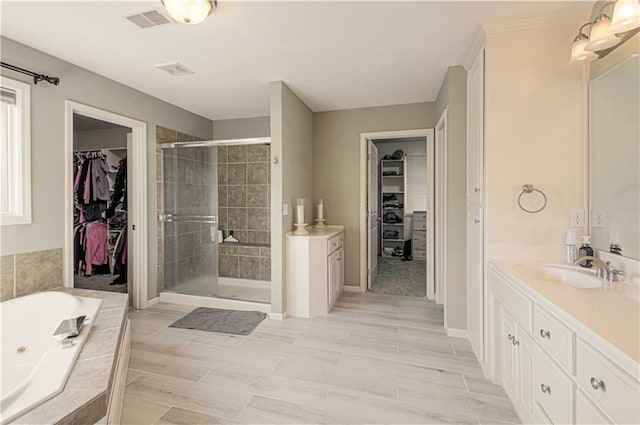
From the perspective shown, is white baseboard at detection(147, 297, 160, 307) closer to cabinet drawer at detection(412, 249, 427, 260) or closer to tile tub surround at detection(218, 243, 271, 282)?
tile tub surround at detection(218, 243, 271, 282)

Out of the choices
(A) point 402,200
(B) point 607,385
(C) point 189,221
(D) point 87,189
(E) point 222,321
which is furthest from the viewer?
(A) point 402,200

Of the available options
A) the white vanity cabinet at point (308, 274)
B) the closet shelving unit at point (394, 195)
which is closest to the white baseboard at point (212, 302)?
the white vanity cabinet at point (308, 274)

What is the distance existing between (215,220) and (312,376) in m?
2.51

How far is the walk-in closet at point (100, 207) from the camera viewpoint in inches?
168

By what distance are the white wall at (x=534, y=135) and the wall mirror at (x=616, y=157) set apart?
2.8 inches

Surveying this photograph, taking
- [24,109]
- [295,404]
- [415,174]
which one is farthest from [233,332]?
[415,174]

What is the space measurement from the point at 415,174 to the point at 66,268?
591cm

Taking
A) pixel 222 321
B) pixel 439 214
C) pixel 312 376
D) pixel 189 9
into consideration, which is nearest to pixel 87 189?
pixel 222 321

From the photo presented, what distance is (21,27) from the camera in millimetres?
1963

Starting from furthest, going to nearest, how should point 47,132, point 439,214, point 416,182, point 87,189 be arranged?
point 416,182
point 87,189
point 439,214
point 47,132

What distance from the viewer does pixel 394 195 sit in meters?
6.45

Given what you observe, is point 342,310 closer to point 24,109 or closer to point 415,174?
point 24,109

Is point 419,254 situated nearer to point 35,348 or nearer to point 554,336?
point 554,336

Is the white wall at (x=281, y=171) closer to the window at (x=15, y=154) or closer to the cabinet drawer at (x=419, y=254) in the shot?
the window at (x=15, y=154)
